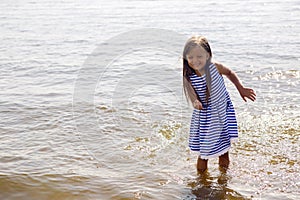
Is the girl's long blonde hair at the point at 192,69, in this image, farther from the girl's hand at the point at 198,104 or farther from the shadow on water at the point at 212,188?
the shadow on water at the point at 212,188

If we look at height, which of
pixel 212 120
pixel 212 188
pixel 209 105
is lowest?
pixel 212 188

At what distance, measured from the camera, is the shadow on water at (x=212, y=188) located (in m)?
4.03

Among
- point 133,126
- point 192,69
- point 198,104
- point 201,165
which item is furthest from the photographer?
point 133,126

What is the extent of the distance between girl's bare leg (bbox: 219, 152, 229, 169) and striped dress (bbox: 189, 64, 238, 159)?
0.71 feet

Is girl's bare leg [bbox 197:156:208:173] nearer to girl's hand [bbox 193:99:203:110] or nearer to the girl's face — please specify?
girl's hand [bbox 193:99:203:110]

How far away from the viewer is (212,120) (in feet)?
14.1

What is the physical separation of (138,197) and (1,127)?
2.89m

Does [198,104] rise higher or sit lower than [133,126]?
higher

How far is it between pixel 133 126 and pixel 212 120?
6.66 feet

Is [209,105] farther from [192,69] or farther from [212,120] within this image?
[192,69]

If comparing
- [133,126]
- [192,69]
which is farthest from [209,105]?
[133,126]

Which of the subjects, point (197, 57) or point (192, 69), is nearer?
point (197, 57)

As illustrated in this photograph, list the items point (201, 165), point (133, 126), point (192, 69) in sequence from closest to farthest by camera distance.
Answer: point (192, 69), point (201, 165), point (133, 126)

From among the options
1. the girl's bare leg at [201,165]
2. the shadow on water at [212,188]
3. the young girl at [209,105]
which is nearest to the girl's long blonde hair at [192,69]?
the young girl at [209,105]
